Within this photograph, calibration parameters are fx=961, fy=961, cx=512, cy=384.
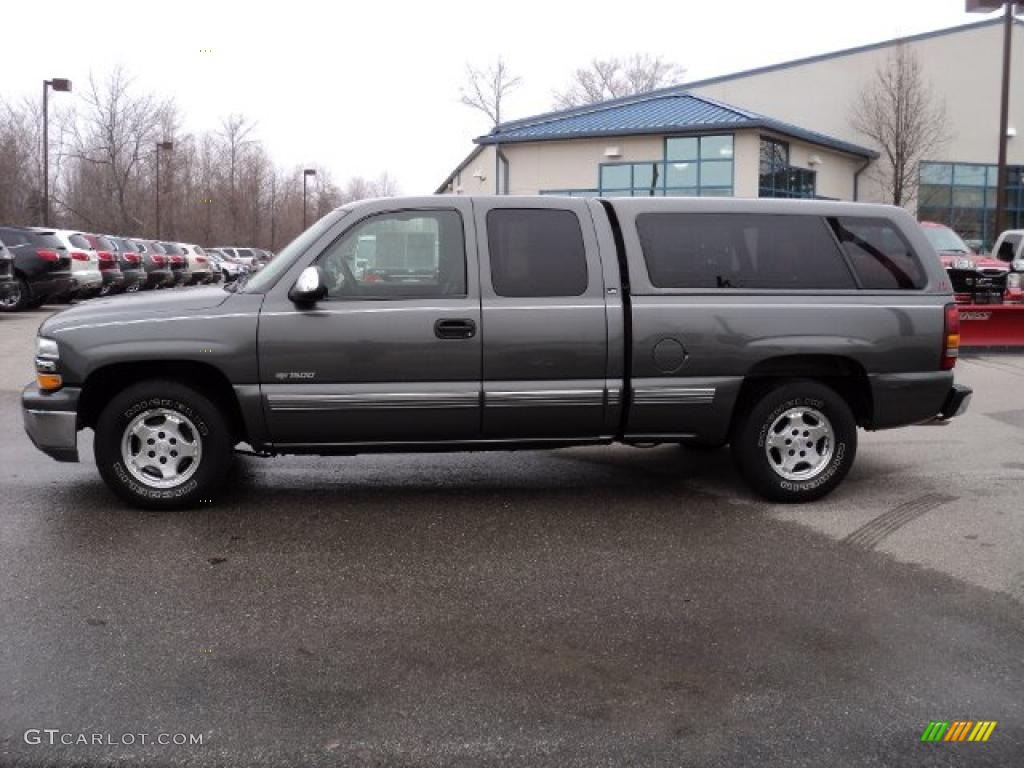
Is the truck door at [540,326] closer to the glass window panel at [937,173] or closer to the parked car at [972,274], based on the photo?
the parked car at [972,274]

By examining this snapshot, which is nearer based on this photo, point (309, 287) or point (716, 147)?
point (309, 287)

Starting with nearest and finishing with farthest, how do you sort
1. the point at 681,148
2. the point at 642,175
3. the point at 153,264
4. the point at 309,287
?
1. the point at 309,287
2. the point at 153,264
3. the point at 681,148
4. the point at 642,175

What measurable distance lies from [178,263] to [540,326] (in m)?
28.9

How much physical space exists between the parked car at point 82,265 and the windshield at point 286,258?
17.4 metres

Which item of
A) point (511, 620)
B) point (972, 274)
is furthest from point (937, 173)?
point (511, 620)

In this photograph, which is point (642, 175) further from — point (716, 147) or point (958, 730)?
point (958, 730)

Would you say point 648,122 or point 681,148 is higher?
point 648,122

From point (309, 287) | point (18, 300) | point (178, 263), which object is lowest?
point (18, 300)

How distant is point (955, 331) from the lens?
19.7ft

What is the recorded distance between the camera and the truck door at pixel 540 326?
220 inches

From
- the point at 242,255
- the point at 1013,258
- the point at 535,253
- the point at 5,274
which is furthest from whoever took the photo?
the point at 242,255

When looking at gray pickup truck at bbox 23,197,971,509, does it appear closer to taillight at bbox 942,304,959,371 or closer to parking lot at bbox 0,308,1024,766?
taillight at bbox 942,304,959,371

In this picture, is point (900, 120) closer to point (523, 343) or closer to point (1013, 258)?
point (1013, 258)

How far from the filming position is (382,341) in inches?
215
